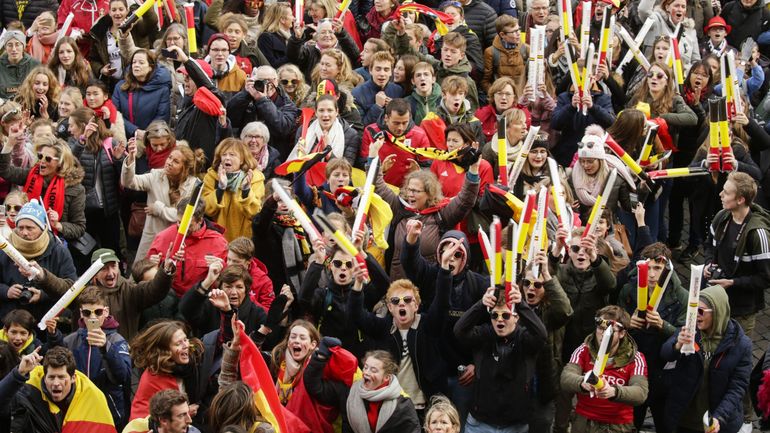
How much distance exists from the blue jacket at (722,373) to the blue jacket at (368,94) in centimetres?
429

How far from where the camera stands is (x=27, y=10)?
17859 millimetres

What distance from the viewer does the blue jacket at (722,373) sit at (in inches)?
484

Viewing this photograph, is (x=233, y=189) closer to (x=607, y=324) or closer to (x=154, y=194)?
(x=154, y=194)

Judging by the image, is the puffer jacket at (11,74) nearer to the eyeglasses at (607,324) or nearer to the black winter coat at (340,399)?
the black winter coat at (340,399)

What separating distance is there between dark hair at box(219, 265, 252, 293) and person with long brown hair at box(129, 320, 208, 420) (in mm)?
831

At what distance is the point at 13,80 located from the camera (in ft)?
52.7

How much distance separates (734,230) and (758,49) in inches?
203

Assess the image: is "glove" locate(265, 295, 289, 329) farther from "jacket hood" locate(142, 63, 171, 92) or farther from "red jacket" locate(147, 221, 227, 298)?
"jacket hood" locate(142, 63, 171, 92)

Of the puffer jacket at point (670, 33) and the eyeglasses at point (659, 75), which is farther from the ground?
the eyeglasses at point (659, 75)

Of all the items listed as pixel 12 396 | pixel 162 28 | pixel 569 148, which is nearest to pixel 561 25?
pixel 569 148

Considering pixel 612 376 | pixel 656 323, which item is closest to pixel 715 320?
pixel 656 323

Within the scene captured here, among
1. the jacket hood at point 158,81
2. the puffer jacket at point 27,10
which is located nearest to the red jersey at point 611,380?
the jacket hood at point 158,81

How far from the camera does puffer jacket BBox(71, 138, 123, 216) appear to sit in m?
14.4

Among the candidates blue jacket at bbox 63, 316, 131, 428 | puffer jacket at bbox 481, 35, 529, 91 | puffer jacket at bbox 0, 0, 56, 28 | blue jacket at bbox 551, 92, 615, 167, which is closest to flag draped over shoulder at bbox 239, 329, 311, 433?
blue jacket at bbox 63, 316, 131, 428
